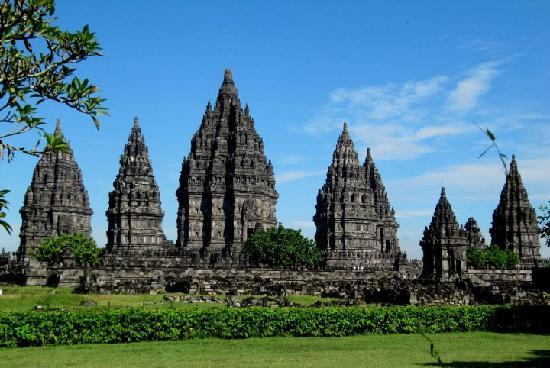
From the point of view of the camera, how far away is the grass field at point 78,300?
4422 cm

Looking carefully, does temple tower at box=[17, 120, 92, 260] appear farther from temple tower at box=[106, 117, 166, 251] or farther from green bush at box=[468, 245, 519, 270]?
green bush at box=[468, 245, 519, 270]

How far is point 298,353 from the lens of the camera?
2847cm

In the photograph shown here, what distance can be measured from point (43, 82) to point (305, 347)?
2006cm

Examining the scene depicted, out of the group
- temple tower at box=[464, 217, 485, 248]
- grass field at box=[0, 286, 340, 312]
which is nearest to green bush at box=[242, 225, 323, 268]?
grass field at box=[0, 286, 340, 312]

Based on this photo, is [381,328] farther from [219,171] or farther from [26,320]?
[219,171]

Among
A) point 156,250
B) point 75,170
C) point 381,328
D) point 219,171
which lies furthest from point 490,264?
point 381,328

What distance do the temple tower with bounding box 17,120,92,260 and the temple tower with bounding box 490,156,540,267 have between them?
65388 millimetres

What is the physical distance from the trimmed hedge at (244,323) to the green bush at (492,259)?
223ft

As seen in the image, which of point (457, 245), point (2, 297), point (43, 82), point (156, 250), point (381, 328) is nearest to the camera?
point (43, 82)

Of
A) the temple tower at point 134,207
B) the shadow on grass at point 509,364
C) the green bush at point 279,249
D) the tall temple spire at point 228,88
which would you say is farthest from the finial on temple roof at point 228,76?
the shadow on grass at point 509,364

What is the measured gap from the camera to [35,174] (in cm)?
10794

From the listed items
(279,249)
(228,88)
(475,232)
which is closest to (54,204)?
(228,88)

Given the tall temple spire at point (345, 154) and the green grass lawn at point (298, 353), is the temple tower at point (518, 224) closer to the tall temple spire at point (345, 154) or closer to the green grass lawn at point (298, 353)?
the tall temple spire at point (345, 154)

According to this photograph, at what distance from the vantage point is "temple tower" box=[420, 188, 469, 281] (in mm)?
61938
